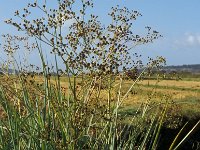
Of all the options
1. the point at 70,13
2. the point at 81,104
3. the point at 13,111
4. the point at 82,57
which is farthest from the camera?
the point at 70,13

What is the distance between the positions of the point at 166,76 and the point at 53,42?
152cm

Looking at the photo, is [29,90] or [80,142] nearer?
[80,142]

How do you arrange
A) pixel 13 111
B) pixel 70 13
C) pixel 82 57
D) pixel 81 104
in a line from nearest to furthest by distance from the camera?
pixel 13 111
pixel 81 104
pixel 82 57
pixel 70 13

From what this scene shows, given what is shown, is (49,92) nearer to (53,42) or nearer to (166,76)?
(53,42)

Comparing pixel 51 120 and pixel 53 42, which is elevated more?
pixel 53 42

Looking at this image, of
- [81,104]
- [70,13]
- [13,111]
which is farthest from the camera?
[70,13]

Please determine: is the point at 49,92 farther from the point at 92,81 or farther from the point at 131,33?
the point at 131,33

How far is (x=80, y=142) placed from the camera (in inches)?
196

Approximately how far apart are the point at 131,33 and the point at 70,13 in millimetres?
845

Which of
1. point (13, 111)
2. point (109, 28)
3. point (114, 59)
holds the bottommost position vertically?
point (13, 111)

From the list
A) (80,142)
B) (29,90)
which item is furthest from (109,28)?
(80,142)

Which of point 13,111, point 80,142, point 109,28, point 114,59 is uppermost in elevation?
point 109,28

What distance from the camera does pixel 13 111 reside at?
476 centimetres

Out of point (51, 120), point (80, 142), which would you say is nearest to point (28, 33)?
point (51, 120)
